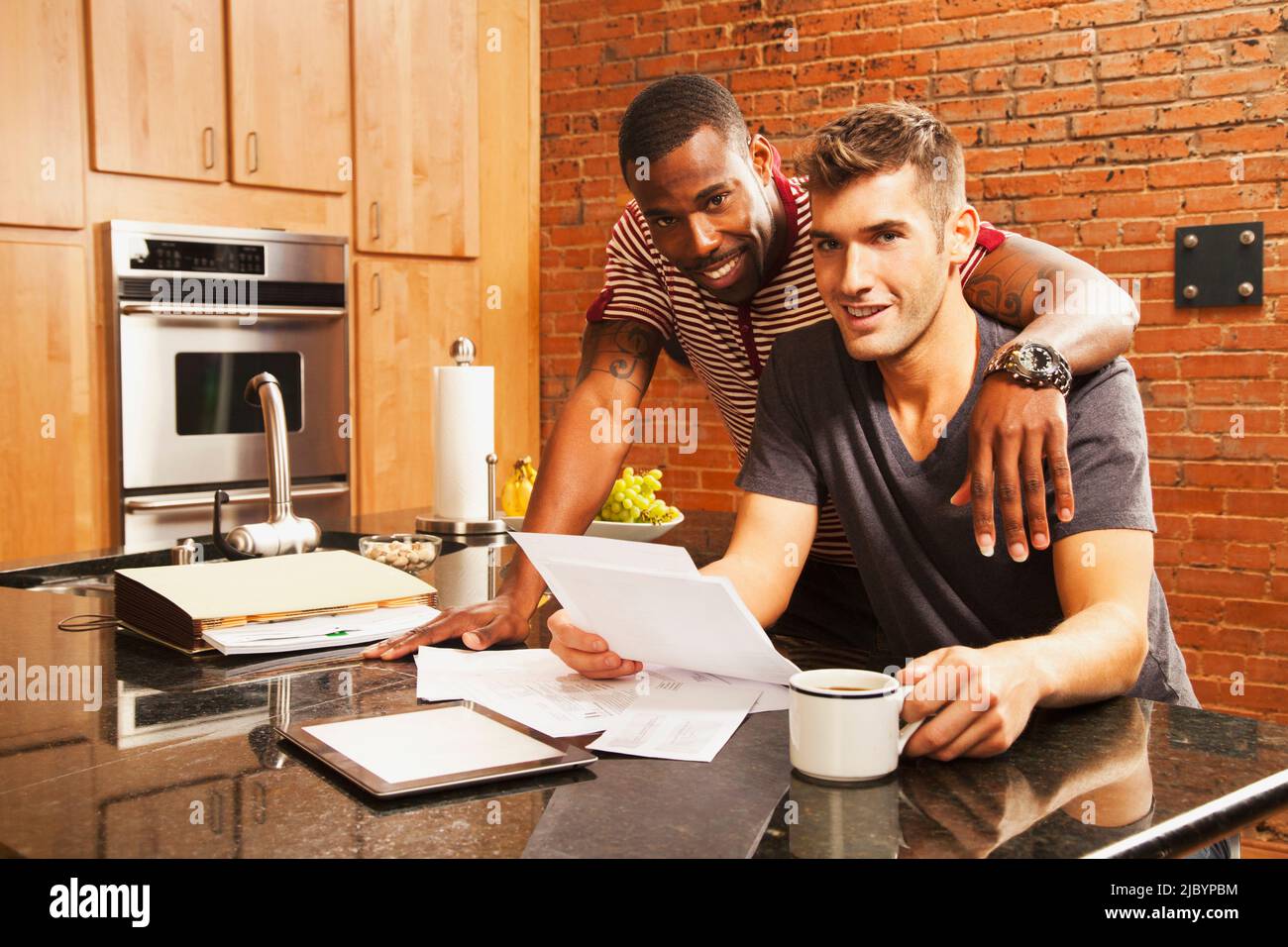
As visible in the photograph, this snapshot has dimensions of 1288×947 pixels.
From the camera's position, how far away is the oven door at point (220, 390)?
3713mm

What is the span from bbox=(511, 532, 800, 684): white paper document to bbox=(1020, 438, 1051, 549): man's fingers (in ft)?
1.01

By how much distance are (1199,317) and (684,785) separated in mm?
3265

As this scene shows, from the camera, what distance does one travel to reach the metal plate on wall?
11.7ft

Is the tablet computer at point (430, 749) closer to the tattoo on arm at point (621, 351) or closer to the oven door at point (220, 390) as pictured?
the tattoo on arm at point (621, 351)

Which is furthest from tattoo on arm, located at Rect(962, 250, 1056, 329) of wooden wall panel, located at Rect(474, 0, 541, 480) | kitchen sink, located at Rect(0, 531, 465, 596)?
wooden wall panel, located at Rect(474, 0, 541, 480)

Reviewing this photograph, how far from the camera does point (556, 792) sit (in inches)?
37.2

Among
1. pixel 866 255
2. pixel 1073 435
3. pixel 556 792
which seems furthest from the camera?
pixel 866 255

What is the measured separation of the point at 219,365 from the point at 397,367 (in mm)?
674

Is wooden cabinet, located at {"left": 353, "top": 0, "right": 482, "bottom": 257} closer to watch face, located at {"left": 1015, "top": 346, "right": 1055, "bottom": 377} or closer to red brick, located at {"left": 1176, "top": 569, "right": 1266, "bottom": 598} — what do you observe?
red brick, located at {"left": 1176, "top": 569, "right": 1266, "bottom": 598}

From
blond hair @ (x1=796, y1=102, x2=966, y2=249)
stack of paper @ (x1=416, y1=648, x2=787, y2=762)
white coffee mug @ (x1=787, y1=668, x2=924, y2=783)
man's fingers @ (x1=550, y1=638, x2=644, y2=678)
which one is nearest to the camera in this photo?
white coffee mug @ (x1=787, y1=668, x2=924, y2=783)

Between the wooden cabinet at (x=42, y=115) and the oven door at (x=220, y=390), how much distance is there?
362 mm

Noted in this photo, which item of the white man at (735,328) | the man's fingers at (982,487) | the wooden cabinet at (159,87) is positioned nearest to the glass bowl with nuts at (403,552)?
the white man at (735,328)
